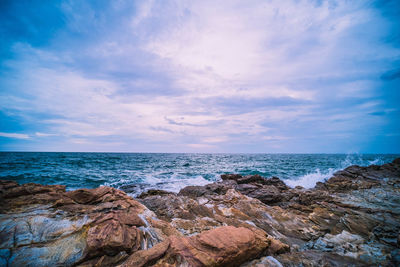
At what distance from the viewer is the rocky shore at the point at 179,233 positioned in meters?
3.52

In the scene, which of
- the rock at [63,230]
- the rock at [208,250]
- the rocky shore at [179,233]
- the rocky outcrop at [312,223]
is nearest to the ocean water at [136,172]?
the rocky outcrop at [312,223]

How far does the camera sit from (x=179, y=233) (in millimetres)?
5090

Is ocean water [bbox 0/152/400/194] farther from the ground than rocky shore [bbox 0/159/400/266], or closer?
closer

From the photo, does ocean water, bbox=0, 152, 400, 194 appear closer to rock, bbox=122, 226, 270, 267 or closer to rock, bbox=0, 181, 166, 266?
rock, bbox=0, 181, 166, 266

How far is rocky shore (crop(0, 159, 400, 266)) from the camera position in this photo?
352 centimetres

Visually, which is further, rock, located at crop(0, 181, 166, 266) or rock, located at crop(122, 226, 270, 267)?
rock, located at crop(0, 181, 166, 266)

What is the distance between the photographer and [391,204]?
8539 millimetres

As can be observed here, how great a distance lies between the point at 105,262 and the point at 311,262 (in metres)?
4.57

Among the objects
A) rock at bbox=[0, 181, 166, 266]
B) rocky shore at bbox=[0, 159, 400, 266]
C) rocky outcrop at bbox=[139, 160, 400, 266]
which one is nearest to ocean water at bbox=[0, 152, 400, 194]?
rocky outcrop at bbox=[139, 160, 400, 266]

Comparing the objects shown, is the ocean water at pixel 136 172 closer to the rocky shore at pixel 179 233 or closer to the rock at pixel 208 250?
the rocky shore at pixel 179 233

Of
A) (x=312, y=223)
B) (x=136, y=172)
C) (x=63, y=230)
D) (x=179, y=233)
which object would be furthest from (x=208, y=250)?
(x=136, y=172)

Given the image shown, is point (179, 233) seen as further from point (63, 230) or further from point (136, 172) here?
point (136, 172)

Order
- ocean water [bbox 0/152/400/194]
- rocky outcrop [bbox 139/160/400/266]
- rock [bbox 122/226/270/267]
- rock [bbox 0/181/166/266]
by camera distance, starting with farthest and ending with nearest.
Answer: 1. ocean water [bbox 0/152/400/194]
2. rocky outcrop [bbox 139/160/400/266]
3. rock [bbox 0/181/166/266]
4. rock [bbox 122/226/270/267]

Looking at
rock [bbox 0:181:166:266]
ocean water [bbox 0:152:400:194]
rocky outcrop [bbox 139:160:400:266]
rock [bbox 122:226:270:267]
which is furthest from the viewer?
ocean water [bbox 0:152:400:194]
